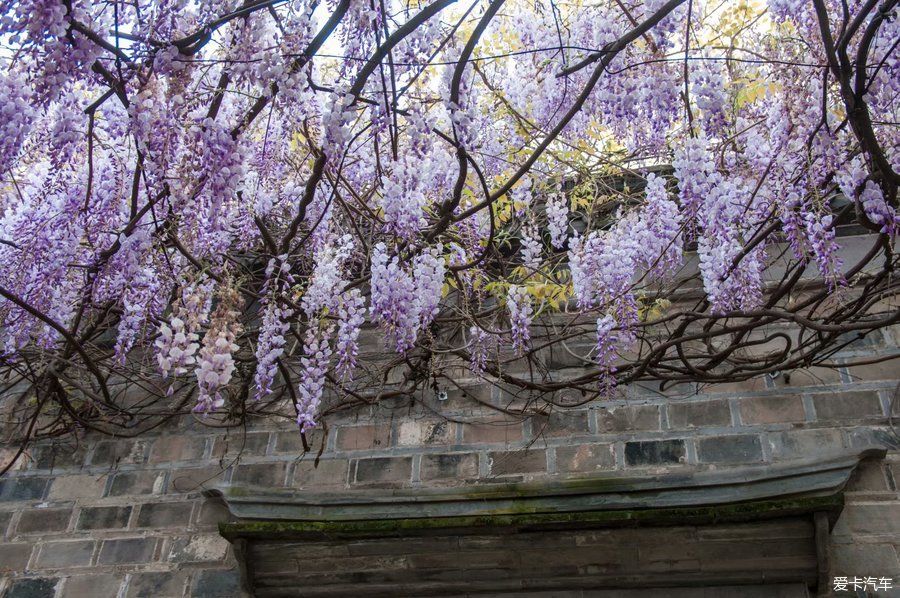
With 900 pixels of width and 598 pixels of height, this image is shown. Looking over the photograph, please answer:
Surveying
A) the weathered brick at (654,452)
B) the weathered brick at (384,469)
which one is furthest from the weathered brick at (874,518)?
the weathered brick at (384,469)

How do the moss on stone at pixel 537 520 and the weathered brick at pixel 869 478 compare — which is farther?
the weathered brick at pixel 869 478

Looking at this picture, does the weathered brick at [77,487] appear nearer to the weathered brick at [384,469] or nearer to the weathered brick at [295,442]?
the weathered brick at [295,442]

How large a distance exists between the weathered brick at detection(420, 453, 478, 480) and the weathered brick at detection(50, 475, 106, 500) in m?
1.43

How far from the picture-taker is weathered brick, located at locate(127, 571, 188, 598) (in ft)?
11.4

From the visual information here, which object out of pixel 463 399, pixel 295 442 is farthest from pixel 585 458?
pixel 295 442

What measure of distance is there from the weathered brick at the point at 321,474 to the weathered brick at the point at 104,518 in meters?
0.74

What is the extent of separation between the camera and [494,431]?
3.54 metres

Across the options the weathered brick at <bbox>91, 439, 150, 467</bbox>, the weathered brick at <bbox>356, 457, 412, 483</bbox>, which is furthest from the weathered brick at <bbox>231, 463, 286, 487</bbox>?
the weathered brick at <bbox>91, 439, 150, 467</bbox>

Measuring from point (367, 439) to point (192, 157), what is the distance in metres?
1.46

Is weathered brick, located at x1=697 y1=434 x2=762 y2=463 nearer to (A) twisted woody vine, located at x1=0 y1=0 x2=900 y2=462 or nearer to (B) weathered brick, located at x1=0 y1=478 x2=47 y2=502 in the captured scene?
(A) twisted woody vine, located at x1=0 y1=0 x2=900 y2=462

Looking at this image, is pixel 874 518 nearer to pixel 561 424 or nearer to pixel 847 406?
pixel 847 406

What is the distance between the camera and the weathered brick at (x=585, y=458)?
3357 millimetres

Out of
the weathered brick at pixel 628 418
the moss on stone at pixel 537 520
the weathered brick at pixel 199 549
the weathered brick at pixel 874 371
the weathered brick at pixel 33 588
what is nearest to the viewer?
the moss on stone at pixel 537 520

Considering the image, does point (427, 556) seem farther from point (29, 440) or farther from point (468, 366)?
point (29, 440)
